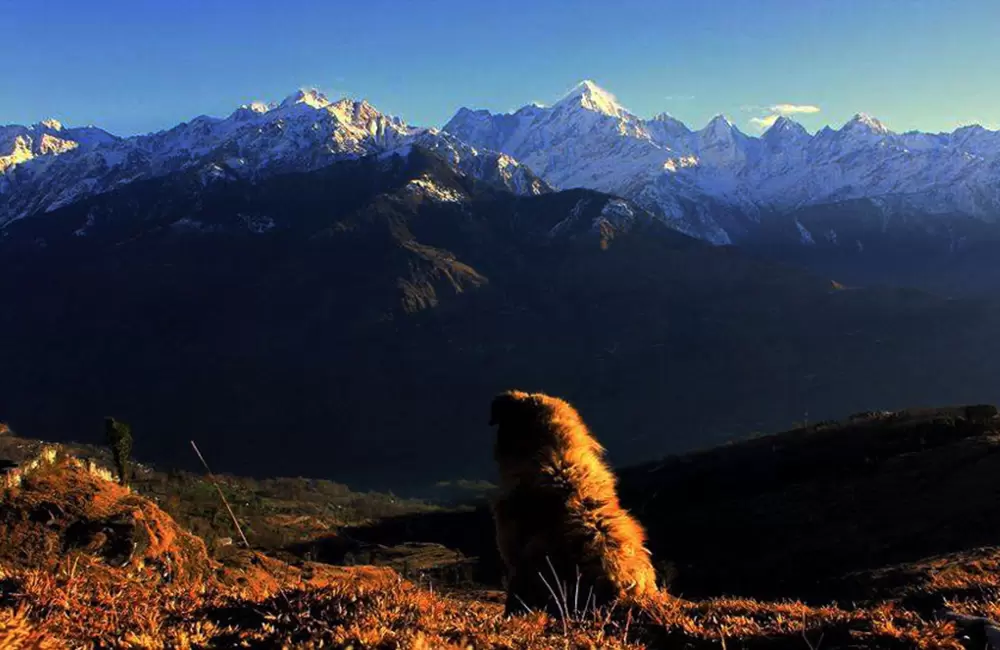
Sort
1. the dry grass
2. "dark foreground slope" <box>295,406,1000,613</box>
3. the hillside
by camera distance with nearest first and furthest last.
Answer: the dry grass
the hillside
"dark foreground slope" <box>295,406,1000,613</box>

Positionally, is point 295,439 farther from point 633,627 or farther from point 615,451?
point 633,627

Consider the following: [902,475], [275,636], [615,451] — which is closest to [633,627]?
[275,636]

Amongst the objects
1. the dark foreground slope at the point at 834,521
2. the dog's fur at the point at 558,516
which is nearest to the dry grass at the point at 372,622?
the dog's fur at the point at 558,516

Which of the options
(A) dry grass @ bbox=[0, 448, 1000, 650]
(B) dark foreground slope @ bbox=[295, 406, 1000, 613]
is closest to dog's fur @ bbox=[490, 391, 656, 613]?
(A) dry grass @ bbox=[0, 448, 1000, 650]

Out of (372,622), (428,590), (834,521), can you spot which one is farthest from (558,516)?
(834,521)

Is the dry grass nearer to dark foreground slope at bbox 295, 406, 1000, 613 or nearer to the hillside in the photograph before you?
the hillside

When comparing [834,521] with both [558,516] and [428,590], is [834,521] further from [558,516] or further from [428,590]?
[428,590]

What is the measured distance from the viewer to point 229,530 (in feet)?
145

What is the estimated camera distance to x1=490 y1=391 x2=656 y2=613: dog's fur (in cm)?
554

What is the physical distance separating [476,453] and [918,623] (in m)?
179

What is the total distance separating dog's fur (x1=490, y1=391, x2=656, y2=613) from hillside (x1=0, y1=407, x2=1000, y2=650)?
0.46m

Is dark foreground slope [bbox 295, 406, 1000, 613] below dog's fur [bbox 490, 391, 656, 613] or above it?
below

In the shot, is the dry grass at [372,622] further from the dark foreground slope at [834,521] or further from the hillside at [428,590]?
the dark foreground slope at [834,521]

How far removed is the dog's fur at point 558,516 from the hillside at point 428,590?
460mm
